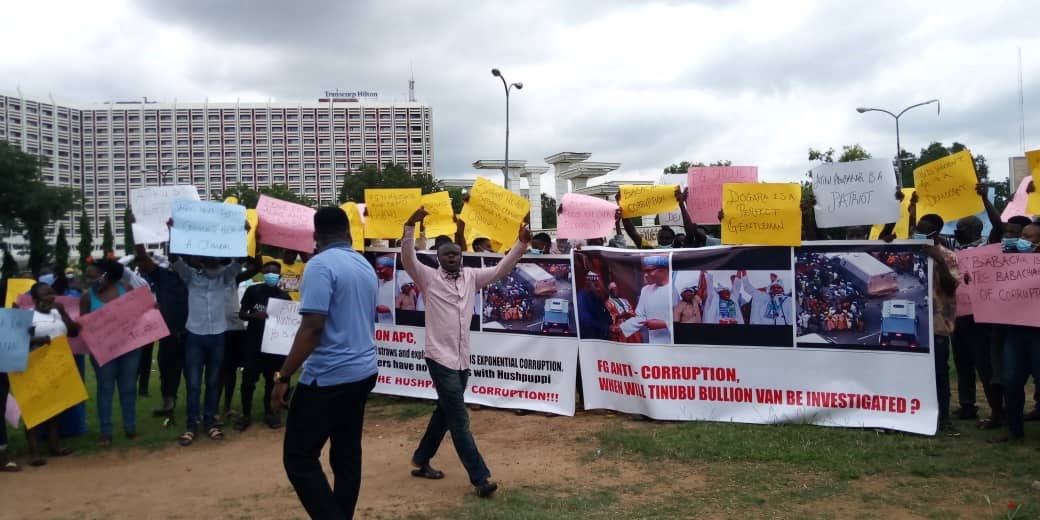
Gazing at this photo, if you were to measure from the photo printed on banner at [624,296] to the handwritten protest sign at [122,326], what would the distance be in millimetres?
4355

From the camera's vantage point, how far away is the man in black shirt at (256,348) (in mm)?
8633

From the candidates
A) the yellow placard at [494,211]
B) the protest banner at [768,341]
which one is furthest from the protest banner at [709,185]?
the yellow placard at [494,211]

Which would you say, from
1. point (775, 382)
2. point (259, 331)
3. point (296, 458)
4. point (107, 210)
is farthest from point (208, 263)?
point (107, 210)

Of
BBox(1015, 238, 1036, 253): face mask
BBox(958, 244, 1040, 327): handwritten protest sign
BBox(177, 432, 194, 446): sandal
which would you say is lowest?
BBox(177, 432, 194, 446): sandal

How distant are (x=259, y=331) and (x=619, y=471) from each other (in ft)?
14.8

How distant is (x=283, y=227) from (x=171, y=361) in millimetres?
2192

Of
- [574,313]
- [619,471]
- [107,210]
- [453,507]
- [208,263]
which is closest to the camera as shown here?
[453,507]

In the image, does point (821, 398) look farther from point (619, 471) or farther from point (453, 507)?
point (453, 507)

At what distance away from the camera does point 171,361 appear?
365 inches

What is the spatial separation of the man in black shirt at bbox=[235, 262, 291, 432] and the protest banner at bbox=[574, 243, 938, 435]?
360cm

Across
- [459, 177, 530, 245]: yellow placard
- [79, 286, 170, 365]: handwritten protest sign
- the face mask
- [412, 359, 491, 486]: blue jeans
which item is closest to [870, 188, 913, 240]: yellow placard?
the face mask

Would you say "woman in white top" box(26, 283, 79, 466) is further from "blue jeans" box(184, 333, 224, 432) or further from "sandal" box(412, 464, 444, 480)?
"sandal" box(412, 464, 444, 480)

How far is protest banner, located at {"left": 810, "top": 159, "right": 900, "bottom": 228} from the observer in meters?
7.23

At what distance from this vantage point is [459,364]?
19.1 ft
